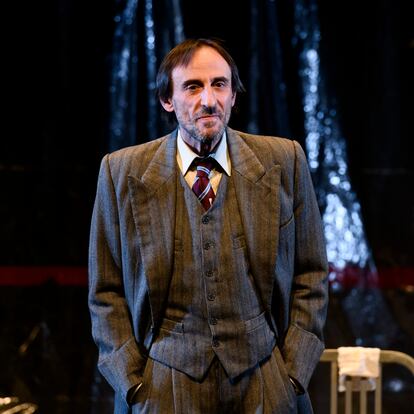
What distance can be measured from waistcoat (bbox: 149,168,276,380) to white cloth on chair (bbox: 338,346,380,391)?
47cm

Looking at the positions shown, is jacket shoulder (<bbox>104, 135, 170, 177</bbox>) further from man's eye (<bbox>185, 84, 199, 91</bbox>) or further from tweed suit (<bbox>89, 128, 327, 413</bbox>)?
man's eye (<bbox>185, 84, 199, 91</bbox>)

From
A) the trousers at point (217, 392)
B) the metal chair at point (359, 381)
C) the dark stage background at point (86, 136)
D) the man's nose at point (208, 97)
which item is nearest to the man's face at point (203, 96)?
the man's nose at point (208, 97)

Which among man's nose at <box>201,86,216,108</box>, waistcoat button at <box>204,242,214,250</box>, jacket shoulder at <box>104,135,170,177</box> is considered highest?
man's nose at <box>201,86,216,108</box>

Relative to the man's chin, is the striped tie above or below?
below

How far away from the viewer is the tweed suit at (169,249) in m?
1.83

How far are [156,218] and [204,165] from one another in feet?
0.51

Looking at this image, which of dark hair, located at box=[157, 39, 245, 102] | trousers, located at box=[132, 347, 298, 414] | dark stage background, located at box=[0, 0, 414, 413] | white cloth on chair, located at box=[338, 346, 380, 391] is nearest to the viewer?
trousers, located at box=[132, 347, 298, 414]

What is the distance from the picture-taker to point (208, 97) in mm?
1827

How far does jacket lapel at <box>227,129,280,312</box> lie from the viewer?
5.97ft

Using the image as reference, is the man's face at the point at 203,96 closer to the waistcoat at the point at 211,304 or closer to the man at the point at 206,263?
the man at the point at 206,263

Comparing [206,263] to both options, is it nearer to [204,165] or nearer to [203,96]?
[204,165]

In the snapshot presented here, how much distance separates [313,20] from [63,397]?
1.89m

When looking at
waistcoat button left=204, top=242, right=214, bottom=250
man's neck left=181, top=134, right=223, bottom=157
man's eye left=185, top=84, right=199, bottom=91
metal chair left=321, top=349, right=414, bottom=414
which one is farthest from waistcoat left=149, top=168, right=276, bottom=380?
metal chair left=321, top=349, right=414, bottom=414

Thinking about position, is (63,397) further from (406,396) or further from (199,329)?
(199,329)
